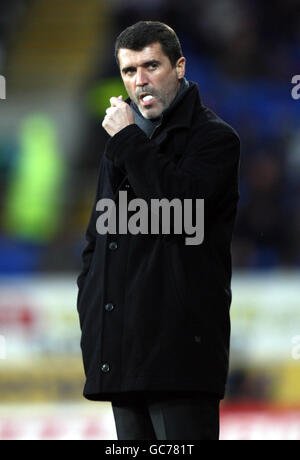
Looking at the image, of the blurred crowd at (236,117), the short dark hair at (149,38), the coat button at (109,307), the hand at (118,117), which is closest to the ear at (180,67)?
the short dark hair at (149,38)

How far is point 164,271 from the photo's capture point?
78.4 inches

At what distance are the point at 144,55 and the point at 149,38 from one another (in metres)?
0.04

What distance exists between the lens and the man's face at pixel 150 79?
209 centimetres

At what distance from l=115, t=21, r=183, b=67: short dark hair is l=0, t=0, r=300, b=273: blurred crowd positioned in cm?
289

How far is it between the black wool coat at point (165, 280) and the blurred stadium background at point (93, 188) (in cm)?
255

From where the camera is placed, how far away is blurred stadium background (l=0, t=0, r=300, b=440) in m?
4.66

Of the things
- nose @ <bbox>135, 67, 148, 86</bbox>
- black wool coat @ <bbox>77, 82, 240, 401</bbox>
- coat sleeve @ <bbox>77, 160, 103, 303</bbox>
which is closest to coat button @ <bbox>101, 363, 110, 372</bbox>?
black wool coat @ <bbox>77, 82, 240, 401</bbox>

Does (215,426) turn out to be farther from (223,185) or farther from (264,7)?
(264,7)

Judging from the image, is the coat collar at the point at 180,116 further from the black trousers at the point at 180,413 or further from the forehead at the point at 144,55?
the black trousers at the point at 180,413

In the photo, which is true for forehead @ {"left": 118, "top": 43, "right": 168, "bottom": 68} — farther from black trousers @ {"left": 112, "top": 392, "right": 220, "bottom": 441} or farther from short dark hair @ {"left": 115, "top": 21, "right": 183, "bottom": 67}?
black trousers @ {"left": 112, "top": 392, "right": 220, "bottom": 441}

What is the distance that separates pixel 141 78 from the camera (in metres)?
2.09

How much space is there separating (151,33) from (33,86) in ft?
16.7
